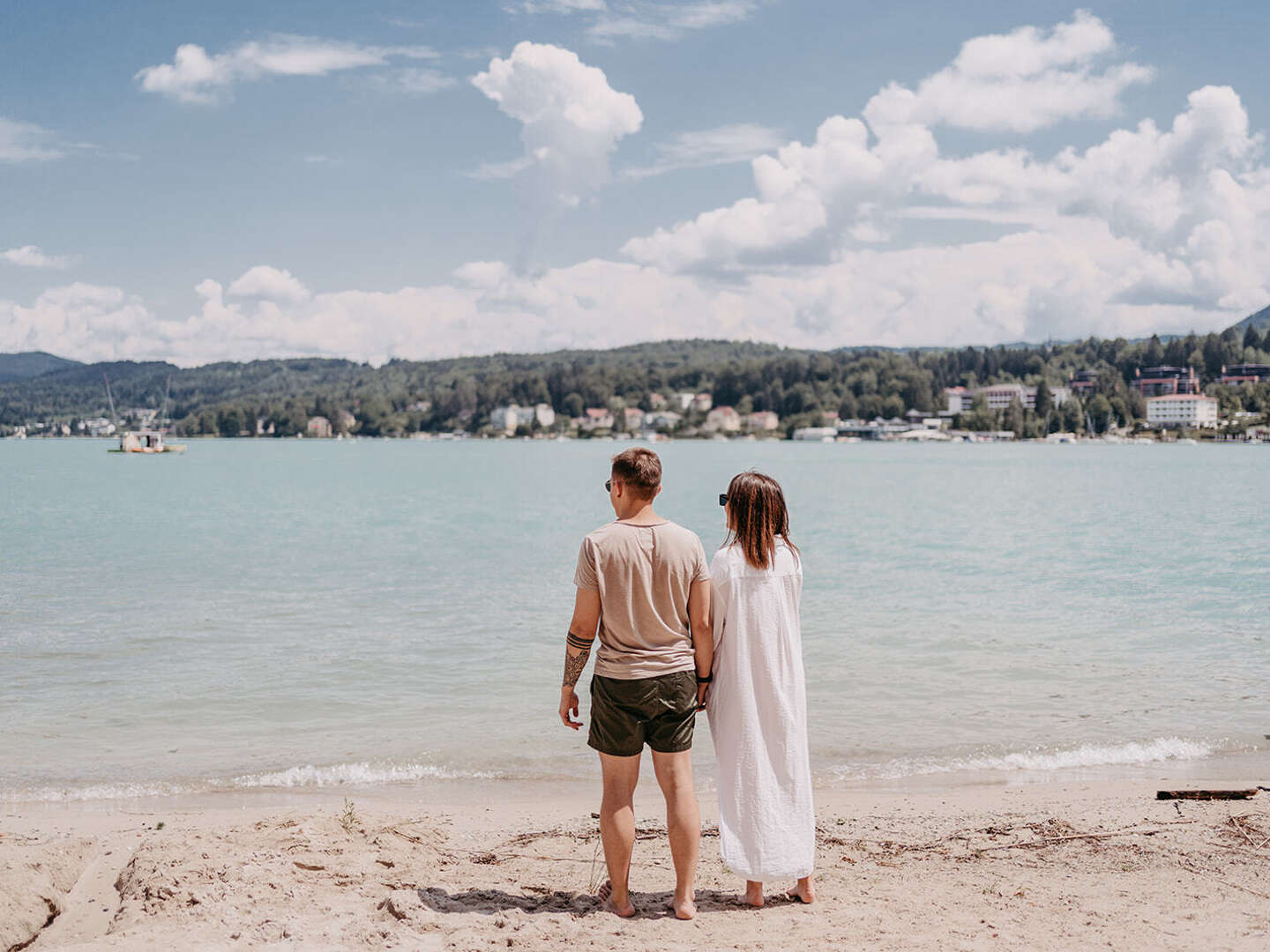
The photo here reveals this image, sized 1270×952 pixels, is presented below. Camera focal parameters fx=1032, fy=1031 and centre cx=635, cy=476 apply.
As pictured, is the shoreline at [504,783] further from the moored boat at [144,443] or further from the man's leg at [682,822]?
the moored boat at [144,443]

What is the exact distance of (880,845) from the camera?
6645 millimetres

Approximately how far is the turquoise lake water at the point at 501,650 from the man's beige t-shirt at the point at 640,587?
16.0 ft

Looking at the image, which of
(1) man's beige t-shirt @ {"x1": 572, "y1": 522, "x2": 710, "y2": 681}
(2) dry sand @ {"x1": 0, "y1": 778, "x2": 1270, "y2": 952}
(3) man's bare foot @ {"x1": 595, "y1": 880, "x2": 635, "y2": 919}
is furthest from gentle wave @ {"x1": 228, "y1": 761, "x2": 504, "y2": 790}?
(1) man's beige t-shirt @ {"x1": 572, "y1": 522, "x2": 710, "y2": 681}

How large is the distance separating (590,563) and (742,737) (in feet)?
3.91

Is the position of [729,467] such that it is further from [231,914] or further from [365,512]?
[231,914]

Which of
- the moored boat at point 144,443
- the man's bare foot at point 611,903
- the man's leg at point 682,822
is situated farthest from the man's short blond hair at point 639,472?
the moored boat at point 144,443

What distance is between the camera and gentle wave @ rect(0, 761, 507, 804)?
8836 millimetres

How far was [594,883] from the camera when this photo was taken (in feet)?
19.2

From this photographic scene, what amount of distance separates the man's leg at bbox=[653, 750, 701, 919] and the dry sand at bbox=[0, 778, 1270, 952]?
0.13 m

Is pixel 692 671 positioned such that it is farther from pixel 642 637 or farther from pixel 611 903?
pixel 611 903

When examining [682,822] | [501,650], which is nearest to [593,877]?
[682,822]

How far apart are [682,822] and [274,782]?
542 centimetres

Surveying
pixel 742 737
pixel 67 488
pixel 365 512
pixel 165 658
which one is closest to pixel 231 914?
pixel 742 737

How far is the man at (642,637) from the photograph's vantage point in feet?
16.5
